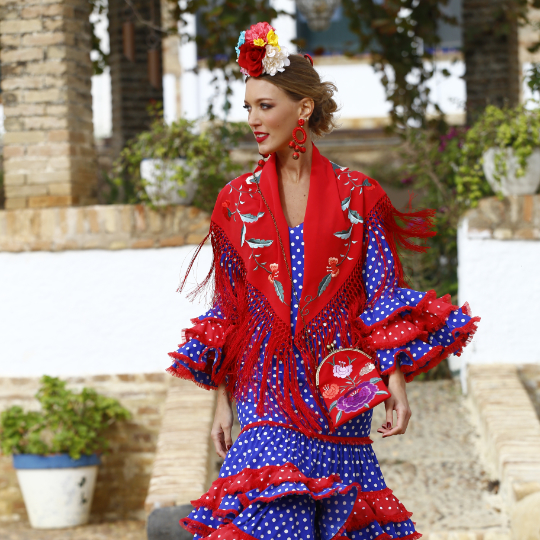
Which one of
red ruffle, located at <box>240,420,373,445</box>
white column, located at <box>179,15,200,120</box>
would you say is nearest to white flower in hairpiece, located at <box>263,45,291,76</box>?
red ruffle, located at <box>240,420,373,445</box>

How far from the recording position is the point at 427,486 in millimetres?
4363

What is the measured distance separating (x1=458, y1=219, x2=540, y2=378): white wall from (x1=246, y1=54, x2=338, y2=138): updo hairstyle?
3.10 meters

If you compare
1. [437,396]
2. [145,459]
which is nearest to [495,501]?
[437,396]

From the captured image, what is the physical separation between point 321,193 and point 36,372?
351 centimetres

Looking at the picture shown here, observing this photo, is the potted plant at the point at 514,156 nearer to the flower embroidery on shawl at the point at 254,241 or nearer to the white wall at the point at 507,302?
the white wall at the point at 507,302

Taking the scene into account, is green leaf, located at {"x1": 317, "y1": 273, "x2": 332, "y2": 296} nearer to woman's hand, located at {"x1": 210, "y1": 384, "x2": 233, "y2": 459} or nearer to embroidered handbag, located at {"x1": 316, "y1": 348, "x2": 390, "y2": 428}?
embroidered handbag, located at {"x1": 316, "y1": 348, "x2": 390, "y2": 428}

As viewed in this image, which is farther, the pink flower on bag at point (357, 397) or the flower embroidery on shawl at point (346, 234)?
the flower embroidery on shawl at point (346, 234)

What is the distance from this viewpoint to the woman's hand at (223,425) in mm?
2379

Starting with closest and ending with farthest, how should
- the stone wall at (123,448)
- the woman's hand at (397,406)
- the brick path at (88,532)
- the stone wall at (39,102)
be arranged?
1. the woman's hand at (397,406)
2. the brick path at (88,532)
3. the stone wall at (123,448)
4. the stone wall at (39,102)

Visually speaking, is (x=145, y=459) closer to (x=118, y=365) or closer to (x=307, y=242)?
(x=118, y=365)

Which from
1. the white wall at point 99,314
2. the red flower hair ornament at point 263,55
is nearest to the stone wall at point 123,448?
the white wall at point 99,314

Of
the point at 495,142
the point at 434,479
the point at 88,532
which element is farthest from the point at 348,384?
the point at 495,142

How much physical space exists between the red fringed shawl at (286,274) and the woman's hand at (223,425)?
0.04m

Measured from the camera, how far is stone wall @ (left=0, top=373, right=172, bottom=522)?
5.14 metres
